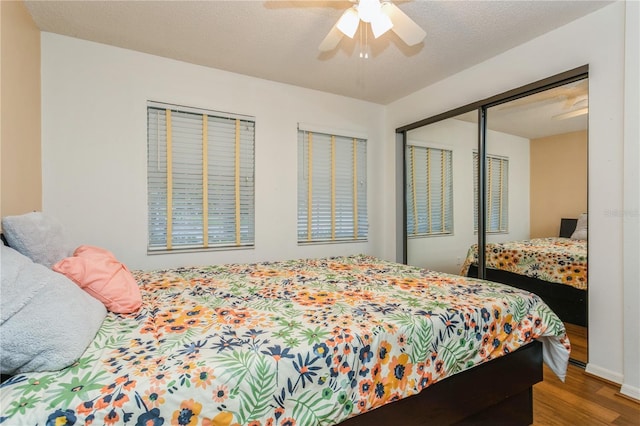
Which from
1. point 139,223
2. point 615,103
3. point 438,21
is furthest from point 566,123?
point 139,223

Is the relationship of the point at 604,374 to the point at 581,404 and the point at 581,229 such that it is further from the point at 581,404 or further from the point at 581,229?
the point at 581,229

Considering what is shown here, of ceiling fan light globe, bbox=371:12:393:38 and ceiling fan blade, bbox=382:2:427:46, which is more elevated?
ceiling fan blade, bbox=382:2:427:46

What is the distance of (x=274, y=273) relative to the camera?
7.21ft

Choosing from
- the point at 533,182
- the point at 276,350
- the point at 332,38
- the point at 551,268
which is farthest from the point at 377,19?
the point at 551,268

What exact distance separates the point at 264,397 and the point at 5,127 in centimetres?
210

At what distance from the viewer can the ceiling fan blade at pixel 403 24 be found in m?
1.74

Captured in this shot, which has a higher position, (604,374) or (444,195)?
(444,195)

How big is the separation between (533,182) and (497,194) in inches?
11.5

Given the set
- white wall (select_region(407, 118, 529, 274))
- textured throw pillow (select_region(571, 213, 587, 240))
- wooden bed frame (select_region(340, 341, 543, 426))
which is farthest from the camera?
white wall (select_region(407, 118, 529, 274))

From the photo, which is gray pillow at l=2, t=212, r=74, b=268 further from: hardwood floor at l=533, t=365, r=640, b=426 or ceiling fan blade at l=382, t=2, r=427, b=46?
hardwood floor at l=533, t=365, r=640, b=426

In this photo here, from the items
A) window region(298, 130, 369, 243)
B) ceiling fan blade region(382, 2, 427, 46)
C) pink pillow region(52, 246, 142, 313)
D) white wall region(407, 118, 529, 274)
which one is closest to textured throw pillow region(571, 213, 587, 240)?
white wall region(407, 118, 529, 274)

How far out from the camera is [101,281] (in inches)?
53.8

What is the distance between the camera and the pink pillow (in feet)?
4.36

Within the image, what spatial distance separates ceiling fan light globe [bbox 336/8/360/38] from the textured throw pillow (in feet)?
6.73
